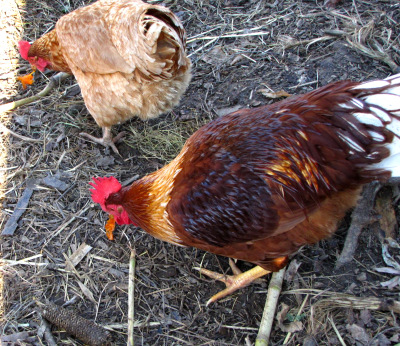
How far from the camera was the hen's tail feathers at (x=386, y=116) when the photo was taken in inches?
86.2

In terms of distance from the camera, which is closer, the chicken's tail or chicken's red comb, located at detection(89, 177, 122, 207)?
the chicken's tail

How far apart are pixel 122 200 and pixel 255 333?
141 centimetres

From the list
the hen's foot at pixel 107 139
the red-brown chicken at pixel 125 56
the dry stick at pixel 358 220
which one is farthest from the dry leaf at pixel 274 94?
the hen's foot at pixel 107 139

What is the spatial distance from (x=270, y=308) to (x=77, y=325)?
1421 mm

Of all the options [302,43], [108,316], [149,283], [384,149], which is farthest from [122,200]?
[302,43]

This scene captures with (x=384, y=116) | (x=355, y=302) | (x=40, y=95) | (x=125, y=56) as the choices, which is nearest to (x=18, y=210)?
(x=40, y=95)

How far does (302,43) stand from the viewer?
3971 millimetres

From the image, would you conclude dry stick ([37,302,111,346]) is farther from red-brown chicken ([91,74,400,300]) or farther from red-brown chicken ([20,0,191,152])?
red-brown chicken ([20,0,191,152])

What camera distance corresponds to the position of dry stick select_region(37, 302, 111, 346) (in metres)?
2.51

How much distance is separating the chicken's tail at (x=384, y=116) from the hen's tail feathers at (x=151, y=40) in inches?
61.4

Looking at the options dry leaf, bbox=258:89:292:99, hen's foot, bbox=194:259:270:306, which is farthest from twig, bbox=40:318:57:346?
dry leaf, bbox=258:89:292:99

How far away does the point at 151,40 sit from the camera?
282cm

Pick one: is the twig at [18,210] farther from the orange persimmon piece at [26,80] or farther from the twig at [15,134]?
the orange persimmon piece at [26,80]

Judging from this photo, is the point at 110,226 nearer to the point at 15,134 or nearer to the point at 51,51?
the point at 15,134
